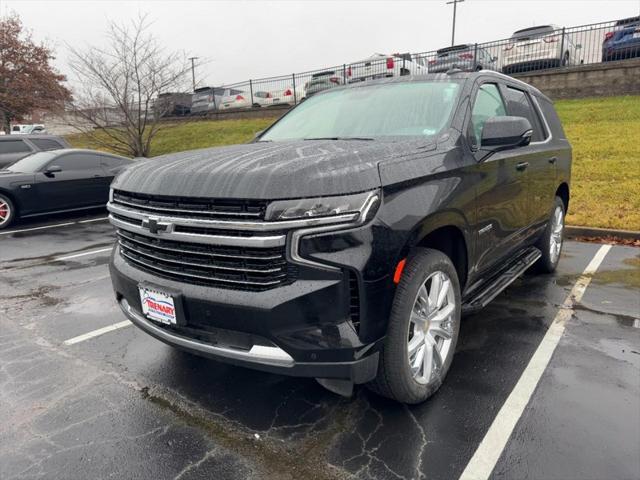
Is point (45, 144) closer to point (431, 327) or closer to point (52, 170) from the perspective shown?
point (52, 170)

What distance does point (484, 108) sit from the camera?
339 cm

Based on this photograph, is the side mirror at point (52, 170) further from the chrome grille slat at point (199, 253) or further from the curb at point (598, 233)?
the curb at point (598, 233)

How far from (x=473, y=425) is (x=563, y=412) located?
20.8 inches

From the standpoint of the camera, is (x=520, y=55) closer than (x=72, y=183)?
No

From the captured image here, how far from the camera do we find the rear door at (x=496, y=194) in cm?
307

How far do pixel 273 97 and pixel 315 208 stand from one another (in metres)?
22.3

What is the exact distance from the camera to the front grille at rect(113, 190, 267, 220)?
210cm

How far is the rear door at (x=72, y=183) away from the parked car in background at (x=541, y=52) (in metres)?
14.5

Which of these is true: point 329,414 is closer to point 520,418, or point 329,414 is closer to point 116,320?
point 520,418

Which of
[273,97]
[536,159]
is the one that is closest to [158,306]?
[536,159]

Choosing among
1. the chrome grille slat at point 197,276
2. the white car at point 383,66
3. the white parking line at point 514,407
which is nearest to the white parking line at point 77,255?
the chrome grille slat at point 197,276

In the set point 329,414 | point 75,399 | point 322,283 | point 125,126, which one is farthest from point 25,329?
point 125,126

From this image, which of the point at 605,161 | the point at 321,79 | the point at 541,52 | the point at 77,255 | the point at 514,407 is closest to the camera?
the point at 514,407

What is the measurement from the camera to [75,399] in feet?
9.34
